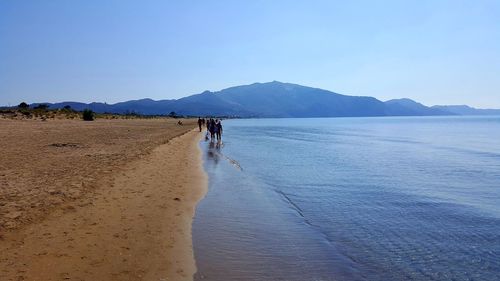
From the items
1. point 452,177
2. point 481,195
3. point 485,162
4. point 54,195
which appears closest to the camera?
point 54,195

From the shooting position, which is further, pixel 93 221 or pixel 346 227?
pixel 346 227

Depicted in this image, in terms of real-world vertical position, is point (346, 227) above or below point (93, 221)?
below

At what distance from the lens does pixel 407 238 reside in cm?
958

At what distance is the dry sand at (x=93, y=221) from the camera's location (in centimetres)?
655

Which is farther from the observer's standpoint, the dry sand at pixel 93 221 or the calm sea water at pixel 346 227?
the calm sea water at pixel 346 227

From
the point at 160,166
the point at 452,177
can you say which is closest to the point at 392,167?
the point at 452,177

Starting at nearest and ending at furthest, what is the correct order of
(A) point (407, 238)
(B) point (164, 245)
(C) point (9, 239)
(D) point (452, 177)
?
(C) point (9, 239), (B) point (164, 245), (A) point (407, 238), (D) point (452, 177)

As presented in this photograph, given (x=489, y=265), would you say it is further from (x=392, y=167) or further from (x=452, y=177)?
(x=392, y=167)

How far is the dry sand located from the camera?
21.5ft

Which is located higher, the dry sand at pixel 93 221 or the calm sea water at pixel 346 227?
the dry sand at pixel 93 221

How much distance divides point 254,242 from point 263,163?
650 inches

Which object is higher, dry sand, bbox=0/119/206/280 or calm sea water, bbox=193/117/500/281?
dry sand, bbox=0/119/206/280

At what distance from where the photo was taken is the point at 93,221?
9.02m

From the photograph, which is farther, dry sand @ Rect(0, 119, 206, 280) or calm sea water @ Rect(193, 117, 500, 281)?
calm sea water @ Rect(193, 117, 500, 281)
